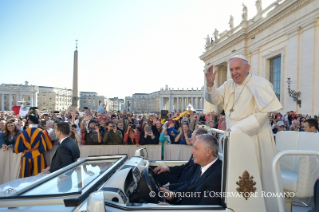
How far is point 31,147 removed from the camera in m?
6.00

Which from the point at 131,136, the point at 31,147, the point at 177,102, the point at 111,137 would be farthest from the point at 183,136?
the point at 177,102

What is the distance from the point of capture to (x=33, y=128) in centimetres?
602

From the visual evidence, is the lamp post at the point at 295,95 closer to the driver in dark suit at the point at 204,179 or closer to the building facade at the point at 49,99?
the driver in dark suit at the point at 204,179

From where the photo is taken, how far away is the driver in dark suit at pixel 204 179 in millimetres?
2514

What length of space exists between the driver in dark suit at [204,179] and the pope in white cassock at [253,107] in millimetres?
347

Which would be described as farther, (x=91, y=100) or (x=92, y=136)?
(x=91, y=100)

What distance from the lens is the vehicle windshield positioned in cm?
232

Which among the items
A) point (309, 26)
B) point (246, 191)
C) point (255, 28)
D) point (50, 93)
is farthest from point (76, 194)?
point (50, 93)

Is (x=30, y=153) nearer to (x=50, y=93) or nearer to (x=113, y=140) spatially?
(x=113, y=140)

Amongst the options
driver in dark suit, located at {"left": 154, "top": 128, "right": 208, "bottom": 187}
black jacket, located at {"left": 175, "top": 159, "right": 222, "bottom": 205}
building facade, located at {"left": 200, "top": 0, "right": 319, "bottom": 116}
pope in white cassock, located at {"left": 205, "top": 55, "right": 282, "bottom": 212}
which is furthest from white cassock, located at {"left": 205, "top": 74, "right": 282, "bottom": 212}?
building facade, located at {"left": 200, "top": 0, "right": 319, "bottom": 116}

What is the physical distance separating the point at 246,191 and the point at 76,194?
5.09 feet

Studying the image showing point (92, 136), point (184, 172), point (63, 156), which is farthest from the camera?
point (92, 136)

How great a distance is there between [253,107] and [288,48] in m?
19.4

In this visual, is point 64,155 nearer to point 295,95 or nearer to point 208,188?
point 208,188
